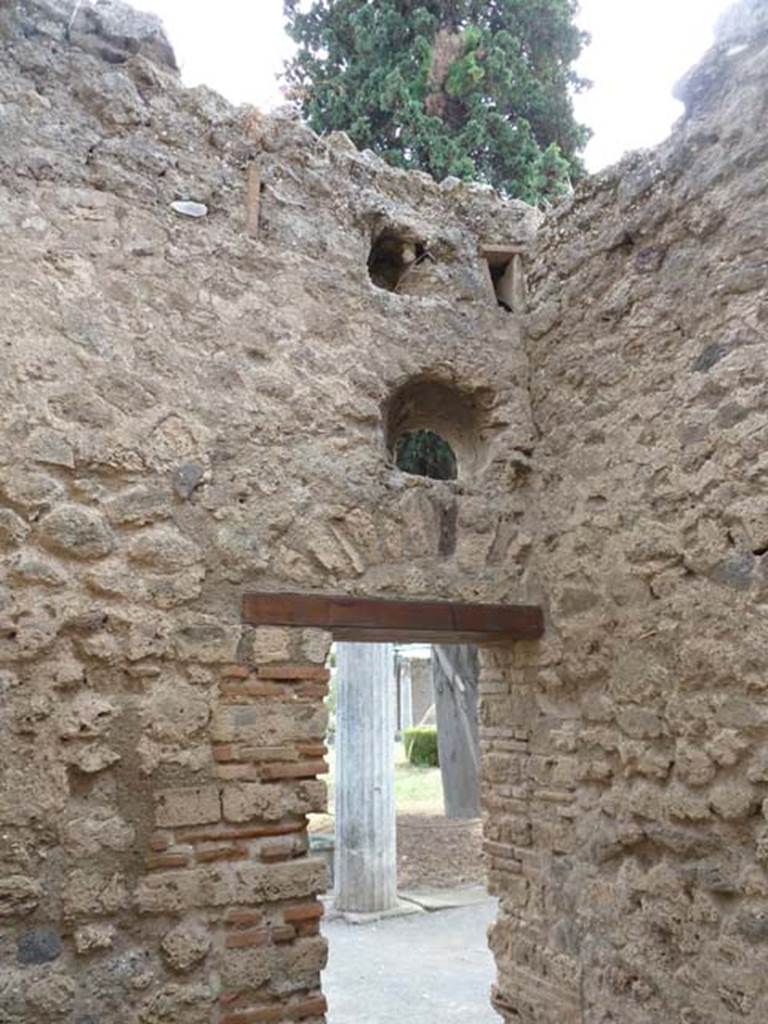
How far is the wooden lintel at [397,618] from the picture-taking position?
3.18 metres

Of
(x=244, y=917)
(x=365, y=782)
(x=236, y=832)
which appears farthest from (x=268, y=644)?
(x=365, y=782)

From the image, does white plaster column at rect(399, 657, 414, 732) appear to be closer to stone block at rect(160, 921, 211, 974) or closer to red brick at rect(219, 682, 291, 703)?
red brick at rect(219, 682, 291, 703)

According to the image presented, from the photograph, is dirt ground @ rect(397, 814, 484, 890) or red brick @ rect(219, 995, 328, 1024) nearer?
red brick @ rect(219, 995, 328, 1024)

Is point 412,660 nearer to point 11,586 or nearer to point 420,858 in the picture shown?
point 420,858

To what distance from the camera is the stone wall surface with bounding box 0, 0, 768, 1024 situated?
9.12ft

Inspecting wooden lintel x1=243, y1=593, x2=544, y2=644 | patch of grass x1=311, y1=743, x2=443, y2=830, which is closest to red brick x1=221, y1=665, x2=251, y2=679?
wooden lintel x1=243, y1=593, x2=544, y2=644

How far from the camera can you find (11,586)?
2.79 m

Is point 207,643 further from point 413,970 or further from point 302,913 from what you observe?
point 413,970

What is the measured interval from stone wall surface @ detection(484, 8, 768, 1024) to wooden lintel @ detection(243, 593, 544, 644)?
0.51 ft

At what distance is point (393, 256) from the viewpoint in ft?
13.4

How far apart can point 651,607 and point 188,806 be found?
5.69ft

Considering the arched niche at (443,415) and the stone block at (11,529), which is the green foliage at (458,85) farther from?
the stone block at (11,529)

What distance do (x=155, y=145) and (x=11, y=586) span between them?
5.84 feet

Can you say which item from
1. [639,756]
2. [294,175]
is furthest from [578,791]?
[294,175]
